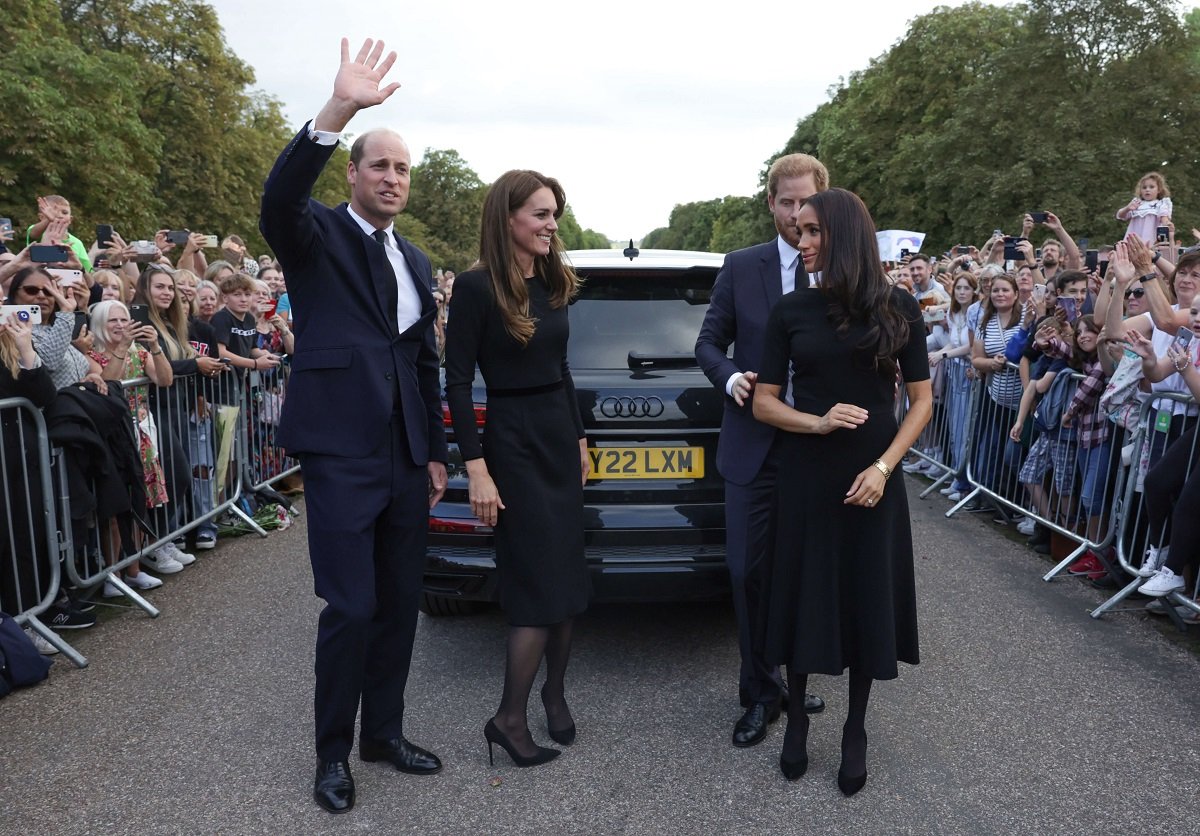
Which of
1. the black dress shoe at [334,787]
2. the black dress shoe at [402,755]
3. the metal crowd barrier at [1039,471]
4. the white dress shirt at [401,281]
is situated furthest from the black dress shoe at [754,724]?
the metal crowd barrier at [1039,471]

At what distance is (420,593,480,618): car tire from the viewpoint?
17.4 ft

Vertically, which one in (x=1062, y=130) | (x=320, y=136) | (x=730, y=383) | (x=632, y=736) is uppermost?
(x=1062, y=130)

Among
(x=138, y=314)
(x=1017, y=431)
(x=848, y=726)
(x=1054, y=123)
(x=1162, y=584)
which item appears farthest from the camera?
(x=1054, y=123)

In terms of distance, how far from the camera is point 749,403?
13.2ft

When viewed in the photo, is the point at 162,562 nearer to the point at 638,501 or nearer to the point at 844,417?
the point at 638,501

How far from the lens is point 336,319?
3518 mm

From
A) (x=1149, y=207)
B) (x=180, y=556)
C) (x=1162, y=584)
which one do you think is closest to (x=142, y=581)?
(x=180, y=556)

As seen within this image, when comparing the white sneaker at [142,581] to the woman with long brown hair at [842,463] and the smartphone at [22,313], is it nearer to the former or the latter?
the smartphone at [22,313]

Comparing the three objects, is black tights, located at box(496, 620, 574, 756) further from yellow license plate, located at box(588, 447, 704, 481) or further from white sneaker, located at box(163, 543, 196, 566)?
white sneaker, located at box(163, 543, 196, 566)

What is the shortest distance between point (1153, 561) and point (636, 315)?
3.27m

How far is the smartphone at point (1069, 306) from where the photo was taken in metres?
7.71

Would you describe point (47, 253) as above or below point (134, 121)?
below

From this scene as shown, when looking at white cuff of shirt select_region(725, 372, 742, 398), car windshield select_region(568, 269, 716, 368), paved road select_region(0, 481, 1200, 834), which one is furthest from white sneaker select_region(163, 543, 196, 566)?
white cuff of shirt select_region(725, 372, 742, 398)

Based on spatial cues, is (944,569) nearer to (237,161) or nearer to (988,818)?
(988,818)
